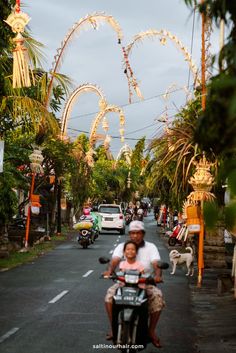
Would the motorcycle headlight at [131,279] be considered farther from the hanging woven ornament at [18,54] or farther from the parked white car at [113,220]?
the parked white car at [113,220]

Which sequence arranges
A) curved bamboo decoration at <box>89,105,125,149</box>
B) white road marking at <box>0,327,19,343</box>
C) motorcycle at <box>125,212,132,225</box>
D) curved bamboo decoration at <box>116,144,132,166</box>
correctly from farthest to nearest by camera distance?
curved bamboo decoration at <box>116,144,132,166</box> → motorcycle at <box>125,212,132,225</box> → curved bamboo decoration at <box>89,105,125,149</box> → white road marking at <box>0,327,19,343</box>

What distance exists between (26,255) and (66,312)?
43.5 feet

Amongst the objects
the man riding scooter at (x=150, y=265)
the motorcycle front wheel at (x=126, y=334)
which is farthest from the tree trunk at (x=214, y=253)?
the motorcycle front wheel at (x=126, y=334)

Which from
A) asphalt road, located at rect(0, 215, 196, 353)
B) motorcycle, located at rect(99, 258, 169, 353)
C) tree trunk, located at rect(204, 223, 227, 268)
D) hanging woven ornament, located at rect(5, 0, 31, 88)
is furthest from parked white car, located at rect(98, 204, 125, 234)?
motorcycle, located at rect(99, 258, 169, 353)

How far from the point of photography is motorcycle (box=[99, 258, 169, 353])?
24.2 ft

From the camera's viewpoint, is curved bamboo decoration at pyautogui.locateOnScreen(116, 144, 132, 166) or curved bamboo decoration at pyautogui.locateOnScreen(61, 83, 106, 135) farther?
curved bamboo decoration at pyautogui.locateOnScreen(116, 144, 132, 166)

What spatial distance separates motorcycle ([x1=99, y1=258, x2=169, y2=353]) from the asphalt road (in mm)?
1144

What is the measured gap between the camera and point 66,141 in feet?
113

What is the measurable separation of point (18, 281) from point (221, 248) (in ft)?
21.7

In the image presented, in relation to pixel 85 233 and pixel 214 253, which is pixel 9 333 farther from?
pixel 85 233

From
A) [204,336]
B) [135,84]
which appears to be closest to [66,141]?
Answer: [135,84]

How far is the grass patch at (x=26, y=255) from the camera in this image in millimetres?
21470

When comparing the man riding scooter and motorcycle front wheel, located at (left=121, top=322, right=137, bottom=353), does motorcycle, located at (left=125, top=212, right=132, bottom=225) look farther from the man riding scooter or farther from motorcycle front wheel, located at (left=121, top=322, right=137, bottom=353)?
motorcycle front wheel, located at (left=121, top=322, right=137, bottom=353)

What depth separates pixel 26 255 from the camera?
979 inches
